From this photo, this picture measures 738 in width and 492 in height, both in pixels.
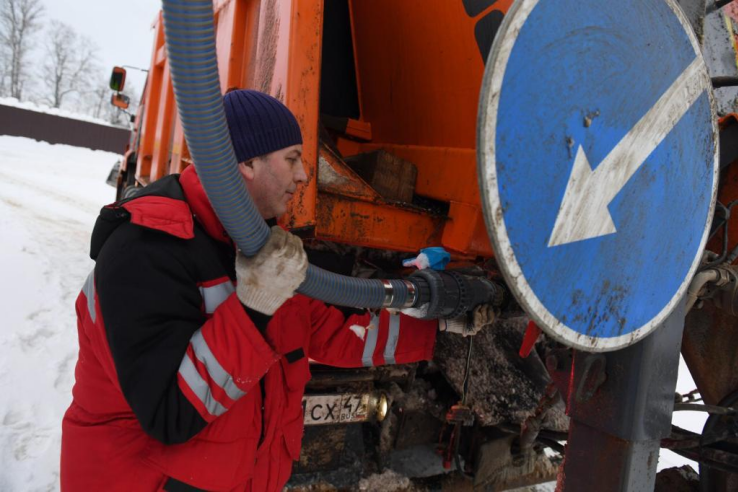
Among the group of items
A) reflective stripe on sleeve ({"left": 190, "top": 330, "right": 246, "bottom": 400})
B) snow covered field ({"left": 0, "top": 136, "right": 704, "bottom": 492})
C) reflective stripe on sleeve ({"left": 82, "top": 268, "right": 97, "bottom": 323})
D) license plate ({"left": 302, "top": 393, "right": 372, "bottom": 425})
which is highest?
reflective stripe on sleeve ({"left": 82, "top": 268, "right": 97, "bottom": 323})

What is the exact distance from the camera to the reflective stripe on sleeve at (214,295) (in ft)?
4.05

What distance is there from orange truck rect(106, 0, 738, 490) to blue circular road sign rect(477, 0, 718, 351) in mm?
430

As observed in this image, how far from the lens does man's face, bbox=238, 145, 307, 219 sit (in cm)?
133

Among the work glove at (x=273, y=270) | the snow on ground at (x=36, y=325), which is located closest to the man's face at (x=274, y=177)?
the work glove at (x=273, y=270)

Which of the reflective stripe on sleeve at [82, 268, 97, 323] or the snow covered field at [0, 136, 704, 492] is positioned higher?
the reflective stripe on sleeve at [82, 268, 97, 323]

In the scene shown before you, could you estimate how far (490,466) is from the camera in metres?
2.33

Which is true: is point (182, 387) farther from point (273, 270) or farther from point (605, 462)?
point (605, 462)

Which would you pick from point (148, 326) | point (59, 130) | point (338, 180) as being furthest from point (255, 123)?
point (59, 130)

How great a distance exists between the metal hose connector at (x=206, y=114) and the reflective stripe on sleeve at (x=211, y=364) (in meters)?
0.25

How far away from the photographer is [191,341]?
44.3 inches

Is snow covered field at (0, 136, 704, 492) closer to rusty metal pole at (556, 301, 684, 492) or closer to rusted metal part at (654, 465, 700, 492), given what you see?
rusted metal part at (654, 465, 700, 492)

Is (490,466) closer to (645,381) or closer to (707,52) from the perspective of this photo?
(645,381)

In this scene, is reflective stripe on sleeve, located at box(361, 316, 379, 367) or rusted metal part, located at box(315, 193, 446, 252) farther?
reflective stripe on sleeve, located at box(361, 316, 379, 367)

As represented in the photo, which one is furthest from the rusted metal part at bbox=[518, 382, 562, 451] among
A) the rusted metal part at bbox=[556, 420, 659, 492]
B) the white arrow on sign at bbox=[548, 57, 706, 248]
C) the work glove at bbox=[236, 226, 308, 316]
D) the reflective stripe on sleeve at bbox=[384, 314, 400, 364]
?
the work glove at bbox=[236, 226, 308, 316]
